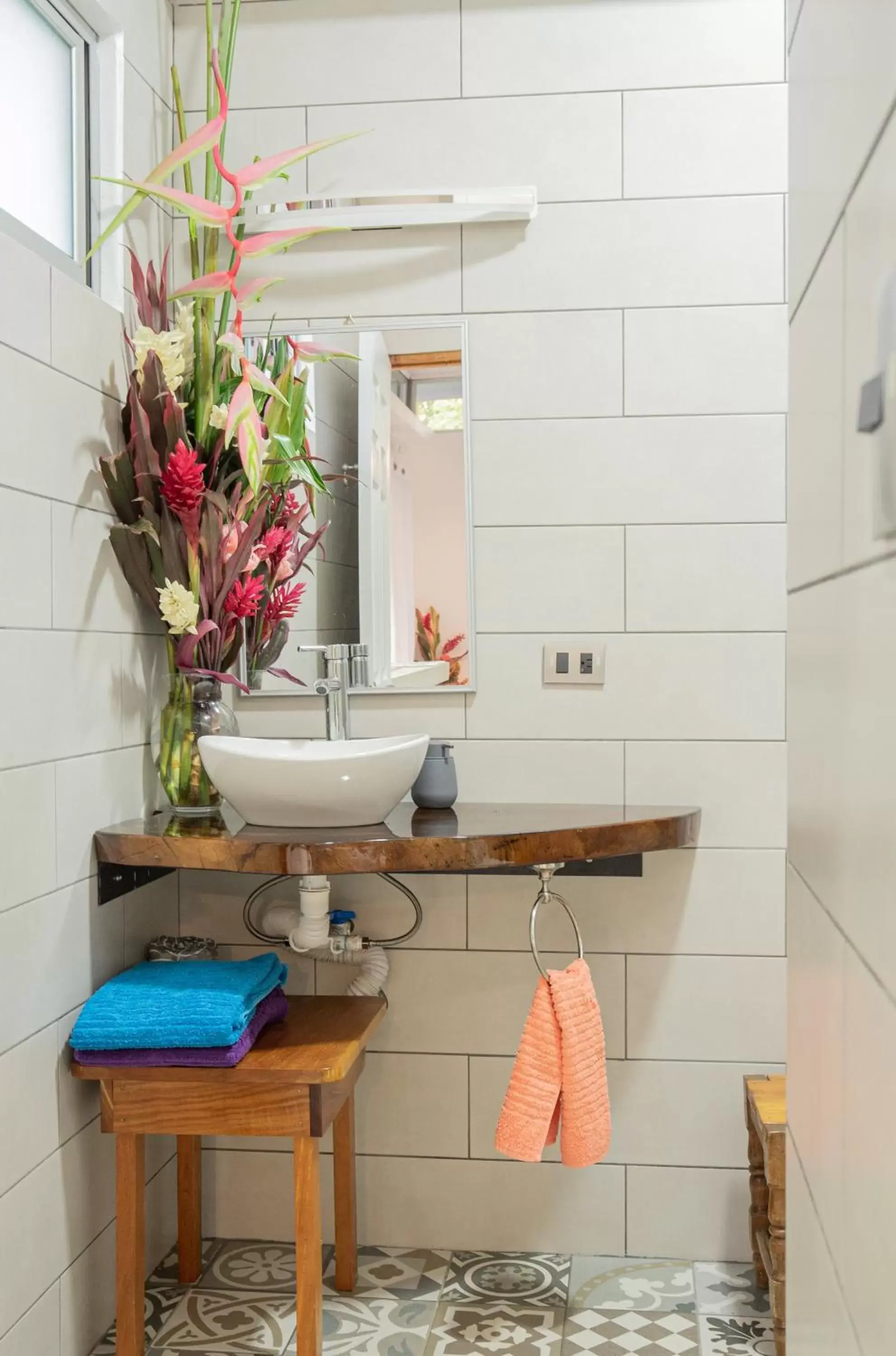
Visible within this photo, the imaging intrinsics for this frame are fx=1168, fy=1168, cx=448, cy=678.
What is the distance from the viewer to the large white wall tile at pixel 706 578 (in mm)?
2295

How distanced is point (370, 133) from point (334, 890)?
1538 millimetres

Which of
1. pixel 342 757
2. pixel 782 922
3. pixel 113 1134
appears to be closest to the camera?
pixel 342 757

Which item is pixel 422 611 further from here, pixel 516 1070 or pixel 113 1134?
pixel 113 1134

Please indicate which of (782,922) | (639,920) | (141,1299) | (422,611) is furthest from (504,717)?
(141,1299)

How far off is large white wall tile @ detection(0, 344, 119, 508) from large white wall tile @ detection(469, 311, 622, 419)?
727mm

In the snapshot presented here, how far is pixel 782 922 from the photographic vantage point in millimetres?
2289

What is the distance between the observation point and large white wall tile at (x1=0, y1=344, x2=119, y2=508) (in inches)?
69.0

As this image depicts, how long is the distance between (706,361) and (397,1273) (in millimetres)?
1887

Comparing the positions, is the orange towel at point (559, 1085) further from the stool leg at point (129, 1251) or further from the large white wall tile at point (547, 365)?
the large white wall tile at point (547, 365)

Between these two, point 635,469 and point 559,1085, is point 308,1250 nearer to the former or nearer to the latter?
point 559,1085

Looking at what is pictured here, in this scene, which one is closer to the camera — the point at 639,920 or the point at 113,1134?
the point at 113,1134

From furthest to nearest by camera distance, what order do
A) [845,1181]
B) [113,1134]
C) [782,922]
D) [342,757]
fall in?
[782,922] < [113,1134] < [342,757] < [845,1181]

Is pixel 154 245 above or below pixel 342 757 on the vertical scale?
above

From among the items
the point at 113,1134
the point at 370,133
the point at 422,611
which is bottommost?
the point at 113,1134
